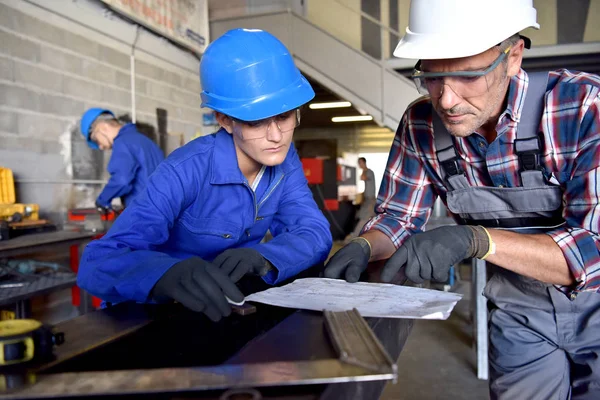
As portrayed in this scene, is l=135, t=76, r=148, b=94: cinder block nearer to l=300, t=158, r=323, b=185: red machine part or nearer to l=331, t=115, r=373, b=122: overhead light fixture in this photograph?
l=300, t=158, r=323, b=185: red machine part

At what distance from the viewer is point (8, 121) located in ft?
10.6

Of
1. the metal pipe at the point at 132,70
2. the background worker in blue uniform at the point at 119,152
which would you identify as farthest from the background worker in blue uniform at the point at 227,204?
the metal pipe at the point at 132,70

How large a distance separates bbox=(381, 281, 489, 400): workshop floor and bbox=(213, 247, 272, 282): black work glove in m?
1.92

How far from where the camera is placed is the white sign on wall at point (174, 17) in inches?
173

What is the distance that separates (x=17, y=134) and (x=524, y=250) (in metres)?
3.40

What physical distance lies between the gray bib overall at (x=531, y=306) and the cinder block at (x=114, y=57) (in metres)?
3.64

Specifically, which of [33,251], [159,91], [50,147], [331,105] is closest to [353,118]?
[331,105]

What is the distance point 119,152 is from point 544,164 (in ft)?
10.4

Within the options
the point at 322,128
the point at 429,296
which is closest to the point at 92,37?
the point at 429,296

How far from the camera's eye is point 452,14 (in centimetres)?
119

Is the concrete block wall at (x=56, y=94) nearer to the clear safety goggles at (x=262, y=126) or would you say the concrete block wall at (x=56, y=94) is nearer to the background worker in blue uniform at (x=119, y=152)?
the background worker in blue uniform at (x=119, y=152)

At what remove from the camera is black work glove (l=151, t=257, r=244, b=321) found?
35.3 inches

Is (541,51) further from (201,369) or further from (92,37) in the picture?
(201,369)

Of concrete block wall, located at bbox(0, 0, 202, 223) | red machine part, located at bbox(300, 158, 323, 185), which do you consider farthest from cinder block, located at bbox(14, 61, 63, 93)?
red machine part, located at bbox(300, 158, 323, 185)
